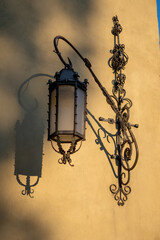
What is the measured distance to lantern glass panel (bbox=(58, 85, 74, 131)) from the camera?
6.86 ft

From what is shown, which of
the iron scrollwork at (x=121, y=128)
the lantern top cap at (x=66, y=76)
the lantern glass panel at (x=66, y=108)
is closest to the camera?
the lantern glass panel at (x=66, y=108)

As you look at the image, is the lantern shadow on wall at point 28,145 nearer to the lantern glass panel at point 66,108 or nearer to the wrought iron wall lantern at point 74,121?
the wrought iron wall lantern at point 74,121

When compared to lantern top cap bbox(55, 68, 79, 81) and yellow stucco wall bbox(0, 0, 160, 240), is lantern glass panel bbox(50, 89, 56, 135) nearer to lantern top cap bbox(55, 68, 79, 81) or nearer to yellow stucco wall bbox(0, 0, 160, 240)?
lantern top cap bbox(55, 68, 79, 81)

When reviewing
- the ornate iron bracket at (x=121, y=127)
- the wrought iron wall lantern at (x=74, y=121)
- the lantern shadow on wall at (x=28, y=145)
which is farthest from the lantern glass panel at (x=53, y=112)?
the ornate iron bracket at (x=121, y=127)

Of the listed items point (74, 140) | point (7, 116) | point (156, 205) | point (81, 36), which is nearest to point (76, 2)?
point (81, 36)

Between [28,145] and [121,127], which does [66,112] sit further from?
[121,127]

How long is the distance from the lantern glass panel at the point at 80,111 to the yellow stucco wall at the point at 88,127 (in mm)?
383

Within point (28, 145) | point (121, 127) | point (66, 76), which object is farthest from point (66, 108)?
point (121, 127)

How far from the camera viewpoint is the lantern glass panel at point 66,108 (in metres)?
2.09

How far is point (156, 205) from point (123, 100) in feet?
3.00

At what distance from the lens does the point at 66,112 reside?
6.98 ft

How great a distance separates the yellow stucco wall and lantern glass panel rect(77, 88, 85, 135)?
38 cm

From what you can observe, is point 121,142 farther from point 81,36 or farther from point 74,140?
point 81,36

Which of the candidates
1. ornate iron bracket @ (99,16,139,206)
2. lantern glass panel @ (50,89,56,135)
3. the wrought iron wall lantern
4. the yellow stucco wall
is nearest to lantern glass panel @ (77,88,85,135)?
the wrought iron wall lantern
